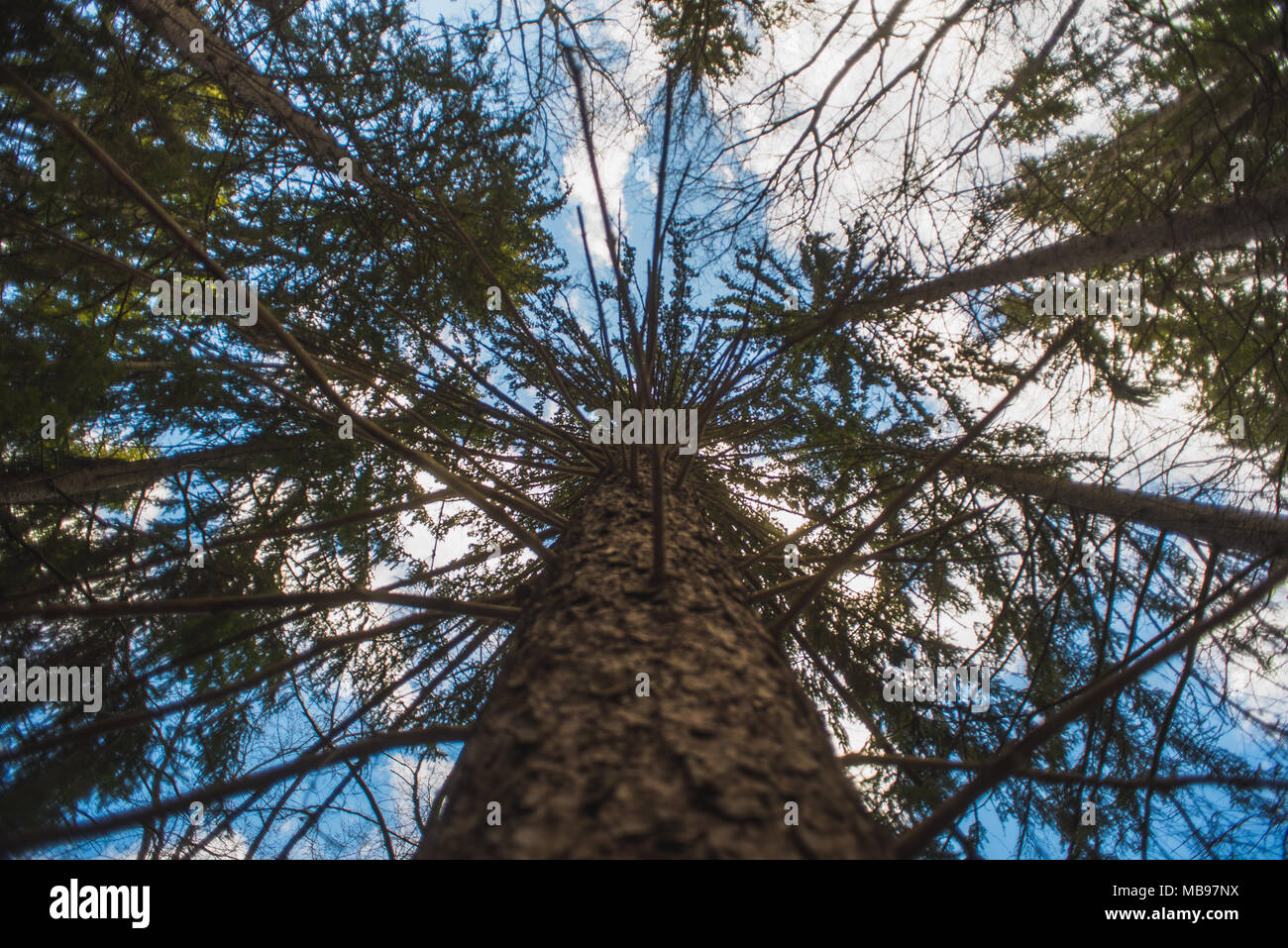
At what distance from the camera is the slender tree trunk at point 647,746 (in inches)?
38.7

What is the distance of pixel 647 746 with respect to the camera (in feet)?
3.81

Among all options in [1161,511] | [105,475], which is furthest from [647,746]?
[105,475]

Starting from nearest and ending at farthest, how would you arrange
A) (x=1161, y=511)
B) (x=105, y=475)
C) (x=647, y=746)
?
(x=647, y=746), (x=1161, y=511), (x=105, y=475)

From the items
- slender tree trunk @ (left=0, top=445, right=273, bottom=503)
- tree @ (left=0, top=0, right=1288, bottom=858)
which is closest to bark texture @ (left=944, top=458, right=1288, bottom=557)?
tree @ (left=0, top=0, right=1288, bottom=858)

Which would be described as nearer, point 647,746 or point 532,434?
point 647,746

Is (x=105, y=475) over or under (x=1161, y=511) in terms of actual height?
over

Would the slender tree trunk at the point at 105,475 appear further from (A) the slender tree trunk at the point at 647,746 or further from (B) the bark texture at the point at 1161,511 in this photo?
(B) the bark texture at the point at 1161,511

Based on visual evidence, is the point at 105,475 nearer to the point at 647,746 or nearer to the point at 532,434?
the point at 532,434

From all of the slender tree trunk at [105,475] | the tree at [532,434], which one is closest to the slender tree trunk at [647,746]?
the tree at [532,434]

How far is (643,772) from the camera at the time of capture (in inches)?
43.0

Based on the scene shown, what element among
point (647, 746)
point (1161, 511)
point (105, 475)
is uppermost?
point (105, 475)

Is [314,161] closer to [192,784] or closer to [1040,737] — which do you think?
[192,784]

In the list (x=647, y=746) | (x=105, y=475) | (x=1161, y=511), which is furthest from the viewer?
(x=105, y=475)
